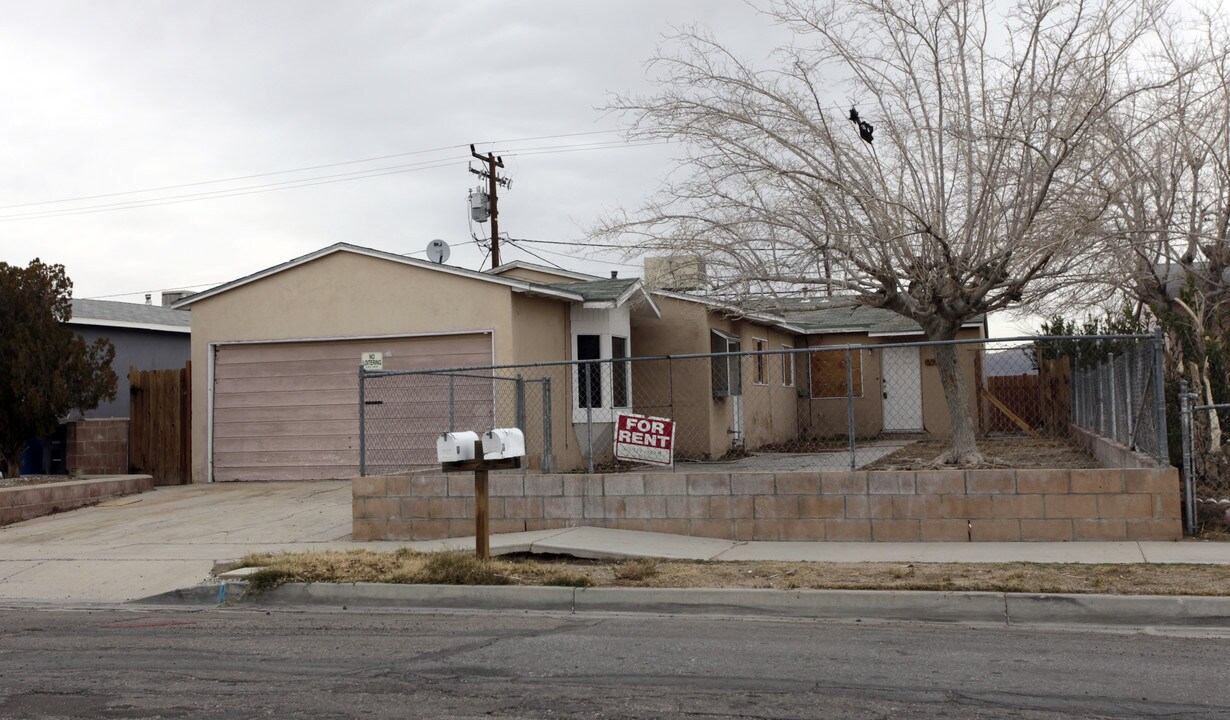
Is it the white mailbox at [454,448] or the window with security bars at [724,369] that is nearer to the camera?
the white mailbox at [454,448]

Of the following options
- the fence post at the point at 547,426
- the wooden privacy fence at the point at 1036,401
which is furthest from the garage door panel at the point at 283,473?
the wooden privacy fence at the point at 1036,401

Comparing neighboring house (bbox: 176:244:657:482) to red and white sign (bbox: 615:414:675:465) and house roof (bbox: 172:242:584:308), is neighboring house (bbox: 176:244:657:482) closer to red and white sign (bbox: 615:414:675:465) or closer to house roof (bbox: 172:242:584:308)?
house roof (bbox: 172:242:584:308)

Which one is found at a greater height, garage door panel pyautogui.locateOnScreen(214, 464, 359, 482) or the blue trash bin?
the blue trash bin

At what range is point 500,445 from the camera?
9773 millimetres

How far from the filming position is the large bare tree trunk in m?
12.7

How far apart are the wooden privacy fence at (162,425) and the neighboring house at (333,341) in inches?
12.4

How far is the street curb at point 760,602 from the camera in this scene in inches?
306

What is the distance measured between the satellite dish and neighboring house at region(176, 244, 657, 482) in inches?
169

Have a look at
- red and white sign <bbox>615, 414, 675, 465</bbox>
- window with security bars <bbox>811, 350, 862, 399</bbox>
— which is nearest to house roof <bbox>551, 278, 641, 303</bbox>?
red and white sign <bbox>615, 414, 675, 465</bbox>

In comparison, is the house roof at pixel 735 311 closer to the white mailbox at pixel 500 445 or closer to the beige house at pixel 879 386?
the beige house at pixel 879 386

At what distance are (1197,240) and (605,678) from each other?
1517cm

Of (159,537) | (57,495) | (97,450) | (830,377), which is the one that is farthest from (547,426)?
(830,377)

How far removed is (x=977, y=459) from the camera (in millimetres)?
12703

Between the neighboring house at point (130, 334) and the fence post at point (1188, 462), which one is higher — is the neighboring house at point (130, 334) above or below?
above
